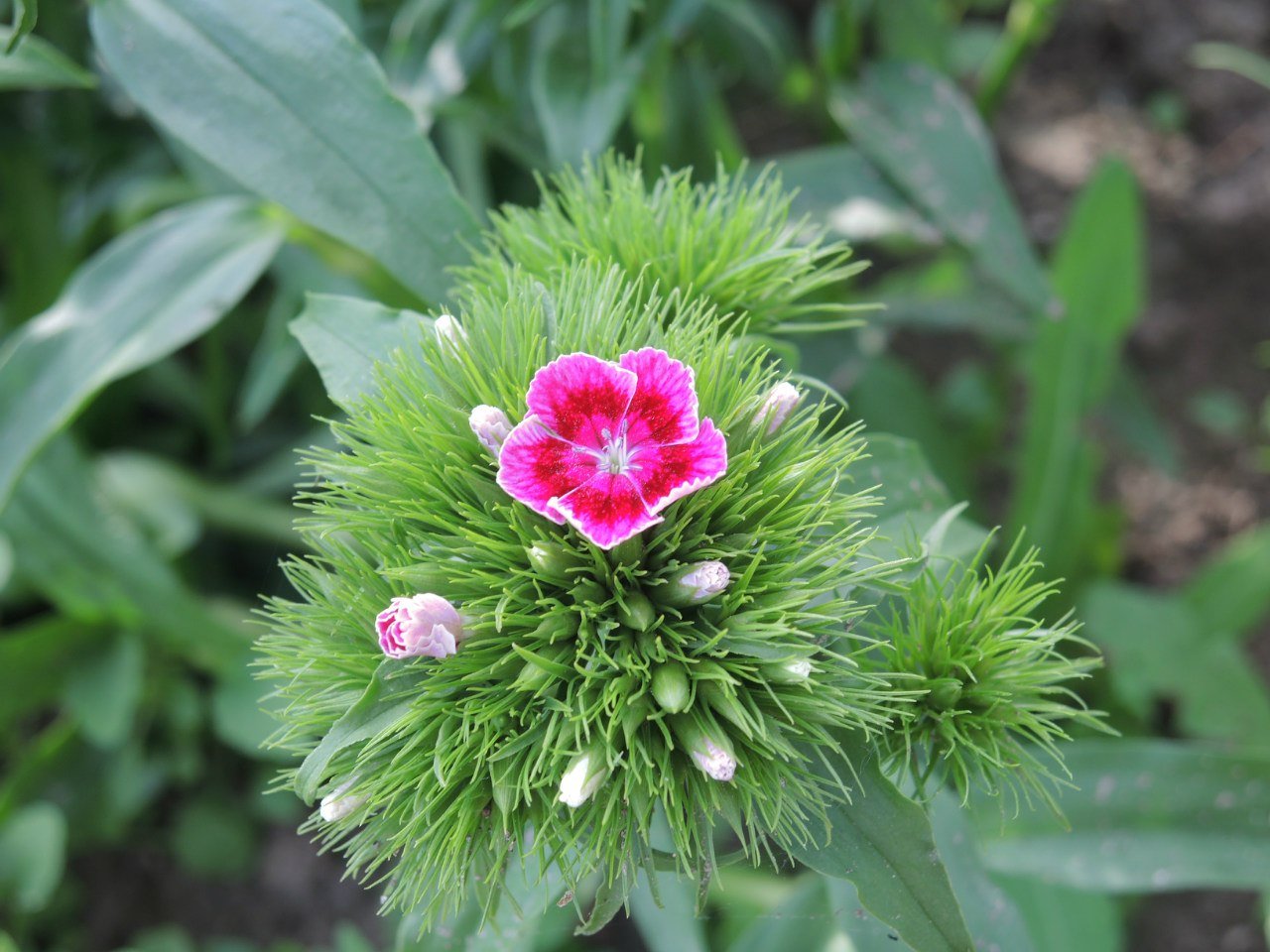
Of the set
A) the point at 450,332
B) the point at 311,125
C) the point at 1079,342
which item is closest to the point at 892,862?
the point at 450,332

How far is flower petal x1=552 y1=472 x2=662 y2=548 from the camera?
40.6 inches

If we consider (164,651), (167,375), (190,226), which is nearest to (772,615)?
(190,226)

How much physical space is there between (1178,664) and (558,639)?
2015 mm

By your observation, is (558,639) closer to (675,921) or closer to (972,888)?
(972,888)

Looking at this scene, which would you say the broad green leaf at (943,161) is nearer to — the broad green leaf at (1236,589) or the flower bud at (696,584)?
the broad green leaf at (1236,589)

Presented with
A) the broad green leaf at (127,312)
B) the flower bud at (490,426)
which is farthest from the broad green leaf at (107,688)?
the flower bud at (490,426)

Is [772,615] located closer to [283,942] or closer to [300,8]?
[300,8]

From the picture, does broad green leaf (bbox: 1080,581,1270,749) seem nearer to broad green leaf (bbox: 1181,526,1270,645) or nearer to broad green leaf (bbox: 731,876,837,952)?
broad green leaf (bbox: 1181,526,1270,645)

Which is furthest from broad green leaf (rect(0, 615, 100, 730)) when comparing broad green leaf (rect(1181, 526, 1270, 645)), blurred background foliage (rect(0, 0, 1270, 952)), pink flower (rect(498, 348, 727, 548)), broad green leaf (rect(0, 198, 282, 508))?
broad green leaf (rect(1181, 526, 1270, 645))

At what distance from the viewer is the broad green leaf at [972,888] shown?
1540 millimetres

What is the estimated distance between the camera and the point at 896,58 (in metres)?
2.50

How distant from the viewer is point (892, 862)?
3.85 ft

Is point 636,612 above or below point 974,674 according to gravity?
above

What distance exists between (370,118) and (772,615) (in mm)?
1019
